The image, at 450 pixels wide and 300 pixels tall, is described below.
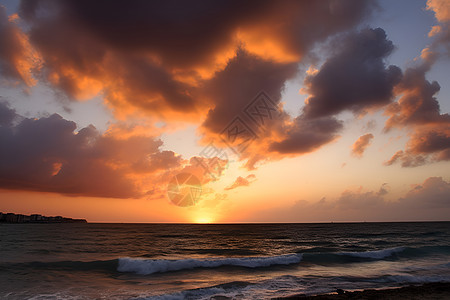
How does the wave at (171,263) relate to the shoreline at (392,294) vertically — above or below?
below

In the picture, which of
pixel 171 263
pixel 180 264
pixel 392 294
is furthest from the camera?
pixel 171 263

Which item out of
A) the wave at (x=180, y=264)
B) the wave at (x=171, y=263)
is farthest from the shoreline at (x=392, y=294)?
the wave at (x=180, y=264)

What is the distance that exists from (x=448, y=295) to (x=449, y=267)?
12.8 metres

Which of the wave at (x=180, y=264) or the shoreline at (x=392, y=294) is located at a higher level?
the shoreline at (x=392, y=294)

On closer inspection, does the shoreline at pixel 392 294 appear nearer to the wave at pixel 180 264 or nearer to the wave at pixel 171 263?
the wave at pixel 171 263

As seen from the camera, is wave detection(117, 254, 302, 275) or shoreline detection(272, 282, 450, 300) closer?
shoreline detection(272, 282, 450, 300)

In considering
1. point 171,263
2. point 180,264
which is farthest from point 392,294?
point 171,263

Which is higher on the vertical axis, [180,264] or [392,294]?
[392,294]

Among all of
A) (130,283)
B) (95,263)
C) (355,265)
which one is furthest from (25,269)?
(355,265)

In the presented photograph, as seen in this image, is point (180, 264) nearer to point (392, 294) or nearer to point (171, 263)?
point (171, 263)

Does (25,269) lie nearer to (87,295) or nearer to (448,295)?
(87,295)

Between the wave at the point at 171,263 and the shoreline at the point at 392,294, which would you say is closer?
the shoreline at the point at 392,294

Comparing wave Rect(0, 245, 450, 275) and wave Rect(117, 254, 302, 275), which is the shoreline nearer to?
wave Rect(0, 245, 450, 275)

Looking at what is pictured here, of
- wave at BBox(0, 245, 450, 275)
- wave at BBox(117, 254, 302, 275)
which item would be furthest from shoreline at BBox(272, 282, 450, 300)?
wave at BBox(117, 254, 302, 275)
